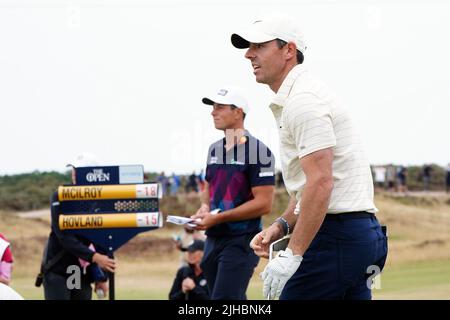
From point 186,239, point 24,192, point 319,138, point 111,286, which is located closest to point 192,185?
point 24,192

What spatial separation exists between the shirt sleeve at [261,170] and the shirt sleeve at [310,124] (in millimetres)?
4016

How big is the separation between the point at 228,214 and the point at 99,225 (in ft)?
5.45

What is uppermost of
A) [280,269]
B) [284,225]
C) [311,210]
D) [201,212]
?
[311,210]

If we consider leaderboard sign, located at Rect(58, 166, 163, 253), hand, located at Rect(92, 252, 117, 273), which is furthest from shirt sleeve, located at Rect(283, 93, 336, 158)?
hand, located at Rect(92, 252, 117, 273)

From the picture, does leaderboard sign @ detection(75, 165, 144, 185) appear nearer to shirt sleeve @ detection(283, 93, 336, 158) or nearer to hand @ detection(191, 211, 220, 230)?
hand @ detection(191, 211, 220, 230)

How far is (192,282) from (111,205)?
2755mm

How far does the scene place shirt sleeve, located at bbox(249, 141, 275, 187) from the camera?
32.7 ft

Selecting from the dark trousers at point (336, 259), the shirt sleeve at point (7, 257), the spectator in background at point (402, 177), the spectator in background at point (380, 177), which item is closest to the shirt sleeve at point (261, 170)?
the dark trousers at point (336, 259)

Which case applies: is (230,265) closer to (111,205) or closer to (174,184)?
(111,205)

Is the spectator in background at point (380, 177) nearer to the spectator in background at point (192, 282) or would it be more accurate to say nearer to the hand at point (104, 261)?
the spectator in background at point (192, 282)

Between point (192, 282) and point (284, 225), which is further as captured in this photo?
point (192, 282)

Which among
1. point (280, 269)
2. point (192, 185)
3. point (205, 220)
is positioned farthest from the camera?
point (192, 185)

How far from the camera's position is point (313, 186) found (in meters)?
5.79

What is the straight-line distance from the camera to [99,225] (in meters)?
10.8
